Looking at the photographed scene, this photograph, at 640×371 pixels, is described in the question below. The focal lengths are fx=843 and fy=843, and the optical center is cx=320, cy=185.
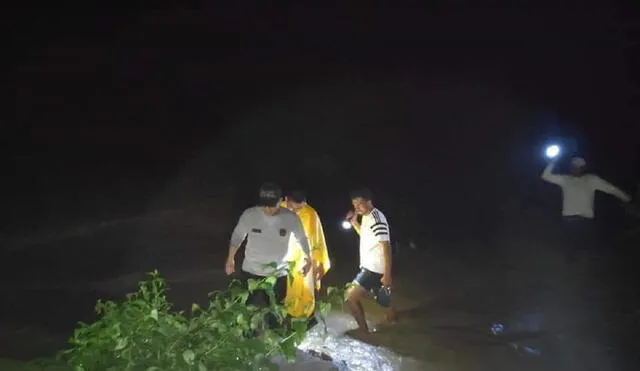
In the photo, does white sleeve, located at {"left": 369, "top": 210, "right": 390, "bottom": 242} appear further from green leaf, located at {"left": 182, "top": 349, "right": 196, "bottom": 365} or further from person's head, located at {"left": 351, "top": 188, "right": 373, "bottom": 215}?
green leaf, located at {"left": 182, "top": 349, "right": 196, "bottom": 365}

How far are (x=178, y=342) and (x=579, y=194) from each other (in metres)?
6.34

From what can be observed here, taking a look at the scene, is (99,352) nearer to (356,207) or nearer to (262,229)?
(262,229)

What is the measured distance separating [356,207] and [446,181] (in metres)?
16.6

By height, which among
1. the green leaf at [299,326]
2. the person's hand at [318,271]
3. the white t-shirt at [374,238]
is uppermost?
the white t-shirt at [374,238]

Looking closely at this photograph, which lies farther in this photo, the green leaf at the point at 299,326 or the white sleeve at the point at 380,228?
the white sleeve at the point at 380,228

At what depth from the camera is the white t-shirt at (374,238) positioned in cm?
773

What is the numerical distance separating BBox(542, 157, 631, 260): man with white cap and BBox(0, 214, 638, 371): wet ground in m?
0.61

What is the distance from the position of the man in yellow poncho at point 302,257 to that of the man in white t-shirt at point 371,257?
389 millimetres

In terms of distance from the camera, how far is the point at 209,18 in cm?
3462

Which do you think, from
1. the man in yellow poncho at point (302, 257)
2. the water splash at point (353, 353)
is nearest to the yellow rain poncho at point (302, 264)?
the man in yellow poncho at point (302, 257)

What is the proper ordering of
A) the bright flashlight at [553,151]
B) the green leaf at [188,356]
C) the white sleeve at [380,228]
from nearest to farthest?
the green leaf at [188,356]
the white sleeve at [380,228]
the bright flashlight at [553,151]

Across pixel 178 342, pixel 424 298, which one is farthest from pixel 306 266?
pixel 424 298

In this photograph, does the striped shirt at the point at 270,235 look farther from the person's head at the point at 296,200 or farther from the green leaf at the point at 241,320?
the green leaf at the point at 241,320

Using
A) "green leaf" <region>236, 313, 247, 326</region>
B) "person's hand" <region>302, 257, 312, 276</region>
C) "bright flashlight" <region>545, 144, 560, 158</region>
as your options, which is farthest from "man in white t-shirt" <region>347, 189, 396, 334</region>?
"green leaf" <region>236, 313, 247, 326</region>
